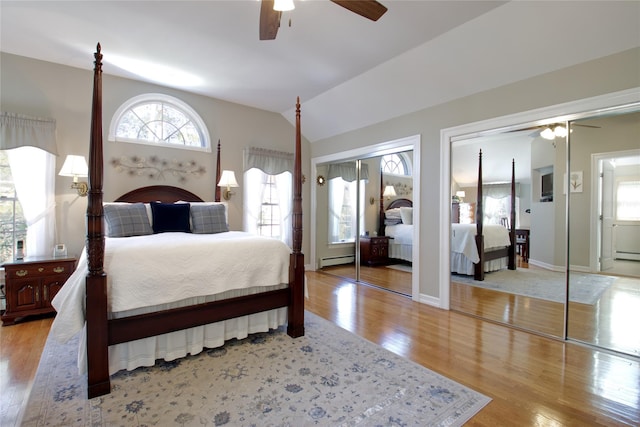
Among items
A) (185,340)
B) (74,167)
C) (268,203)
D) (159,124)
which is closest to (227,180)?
(268,203)

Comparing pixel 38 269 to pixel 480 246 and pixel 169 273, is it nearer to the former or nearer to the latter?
pixel 169 273

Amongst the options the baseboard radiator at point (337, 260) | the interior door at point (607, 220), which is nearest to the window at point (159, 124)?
the baseboard radiator at point (337, 260)

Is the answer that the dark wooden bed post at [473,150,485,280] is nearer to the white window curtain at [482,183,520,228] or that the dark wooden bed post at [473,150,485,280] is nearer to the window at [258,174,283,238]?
the white window curtain at [482,183,520,228]

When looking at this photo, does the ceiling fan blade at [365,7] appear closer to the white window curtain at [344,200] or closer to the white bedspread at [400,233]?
the white window curtain at [344,200]

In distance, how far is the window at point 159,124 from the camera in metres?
3.96

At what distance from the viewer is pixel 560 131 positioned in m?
2.71

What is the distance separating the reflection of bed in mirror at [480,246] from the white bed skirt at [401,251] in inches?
34.7

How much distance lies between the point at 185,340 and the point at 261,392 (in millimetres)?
792

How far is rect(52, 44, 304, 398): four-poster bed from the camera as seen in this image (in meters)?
1.82

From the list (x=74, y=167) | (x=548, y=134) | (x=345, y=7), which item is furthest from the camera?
(x=74, y=167)

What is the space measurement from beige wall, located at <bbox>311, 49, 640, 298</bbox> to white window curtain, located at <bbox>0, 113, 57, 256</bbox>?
157 inches

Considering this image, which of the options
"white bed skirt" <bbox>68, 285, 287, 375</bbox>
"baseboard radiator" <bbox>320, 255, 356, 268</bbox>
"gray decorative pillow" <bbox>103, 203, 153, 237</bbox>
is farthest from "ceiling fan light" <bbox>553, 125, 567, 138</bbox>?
"gray decorative pillow" <bbox>103, 203, 153, 237</bbox>

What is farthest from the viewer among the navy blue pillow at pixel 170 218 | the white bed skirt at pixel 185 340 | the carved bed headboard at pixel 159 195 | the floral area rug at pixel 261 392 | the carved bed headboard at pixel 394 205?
the carved bed headboard at pixel 394 205

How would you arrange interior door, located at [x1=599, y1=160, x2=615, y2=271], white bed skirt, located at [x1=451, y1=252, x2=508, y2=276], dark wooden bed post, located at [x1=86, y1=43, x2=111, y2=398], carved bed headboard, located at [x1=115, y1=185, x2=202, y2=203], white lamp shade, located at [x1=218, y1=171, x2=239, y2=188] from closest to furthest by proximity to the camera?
dark wooden bed post, located at [x1=86, y1=43, x2=111, y2=398] < interior door, located at [x1=599, y1=160, x2=615, y2=271] < white bed skirt, located at [x1=451, y1=252, x2=508, y2=276] < carved bed headboard, located at [x1=115, y1=185, x2=202, y2=203] < white lamp shade, located at [x1=218, y1=171, x2=239, y2=188]
